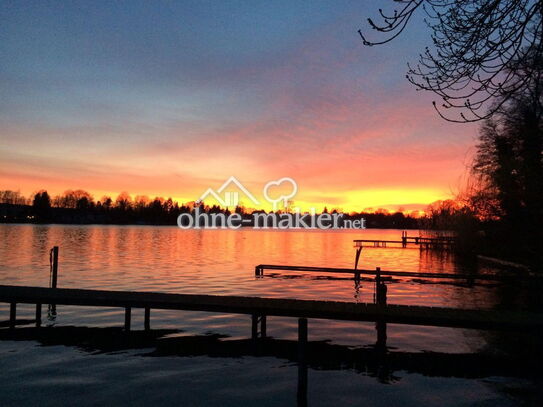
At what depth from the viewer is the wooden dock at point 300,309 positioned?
1122cm

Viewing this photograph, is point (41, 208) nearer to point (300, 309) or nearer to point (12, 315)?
point (12, 315)

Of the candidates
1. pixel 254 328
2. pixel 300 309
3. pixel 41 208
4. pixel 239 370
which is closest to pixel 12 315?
pixel 254 328

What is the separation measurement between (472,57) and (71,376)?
10369 millimetres

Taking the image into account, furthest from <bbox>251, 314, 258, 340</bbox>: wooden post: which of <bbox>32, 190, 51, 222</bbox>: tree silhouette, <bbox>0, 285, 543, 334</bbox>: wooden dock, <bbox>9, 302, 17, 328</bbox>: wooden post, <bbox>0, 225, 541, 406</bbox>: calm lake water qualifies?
<bbox>32, 190, 51, 222</bbox>: tree silhouette

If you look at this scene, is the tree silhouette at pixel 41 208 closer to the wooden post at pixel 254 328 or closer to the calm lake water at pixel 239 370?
the calm lake water at pixel 239 370

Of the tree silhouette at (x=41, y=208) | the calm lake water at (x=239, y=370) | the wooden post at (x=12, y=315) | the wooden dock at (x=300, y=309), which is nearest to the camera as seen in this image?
the calm lake water at (x=239, y=370)

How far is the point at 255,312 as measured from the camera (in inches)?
494

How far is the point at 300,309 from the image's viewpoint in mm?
12180

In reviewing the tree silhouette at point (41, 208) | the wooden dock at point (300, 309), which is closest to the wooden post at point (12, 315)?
the wooden dock at point (300, 309)

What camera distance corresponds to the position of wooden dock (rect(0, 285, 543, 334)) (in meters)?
11.2

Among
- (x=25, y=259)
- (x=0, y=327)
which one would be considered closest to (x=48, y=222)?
(x=25, y=259)

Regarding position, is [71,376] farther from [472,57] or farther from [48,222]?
[48,222]

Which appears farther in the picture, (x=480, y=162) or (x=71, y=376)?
(x=480, y=162)

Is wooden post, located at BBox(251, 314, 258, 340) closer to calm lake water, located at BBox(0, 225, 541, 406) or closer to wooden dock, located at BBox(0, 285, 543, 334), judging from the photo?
wooden dock, located at BBox(0, 285, 543, 334)
